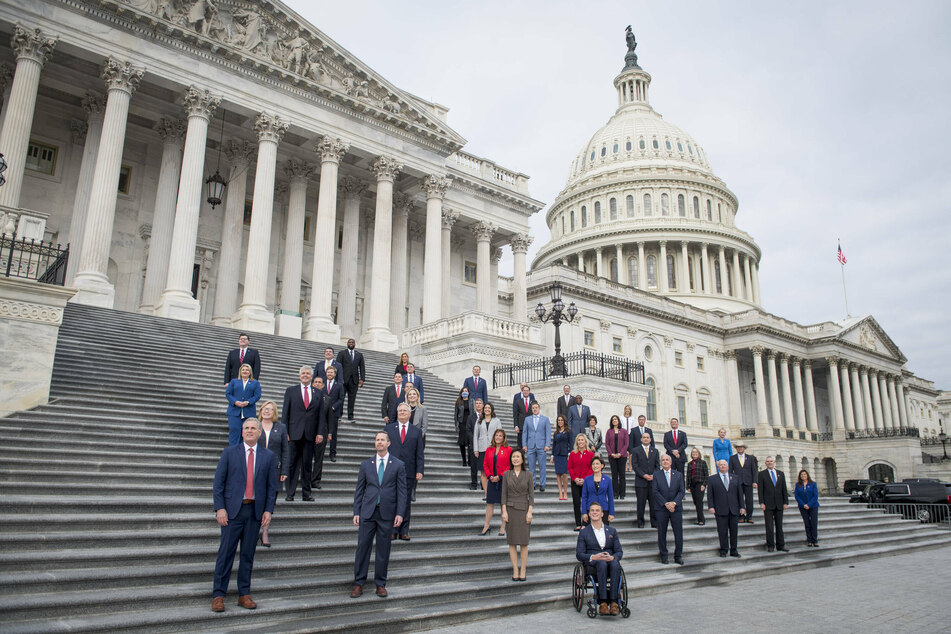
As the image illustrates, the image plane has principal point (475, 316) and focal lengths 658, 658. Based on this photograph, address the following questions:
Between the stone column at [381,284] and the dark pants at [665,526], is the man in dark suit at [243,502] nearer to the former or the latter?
the dark pants at [665,526]

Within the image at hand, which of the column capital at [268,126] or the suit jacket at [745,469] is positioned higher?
the column capital at [268,126]

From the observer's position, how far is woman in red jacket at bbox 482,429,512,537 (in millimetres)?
10867

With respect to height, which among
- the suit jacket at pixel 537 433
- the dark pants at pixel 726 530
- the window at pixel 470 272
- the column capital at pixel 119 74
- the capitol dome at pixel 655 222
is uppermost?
the capitol dome at pixel 655 222

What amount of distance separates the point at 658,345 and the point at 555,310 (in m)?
39.0

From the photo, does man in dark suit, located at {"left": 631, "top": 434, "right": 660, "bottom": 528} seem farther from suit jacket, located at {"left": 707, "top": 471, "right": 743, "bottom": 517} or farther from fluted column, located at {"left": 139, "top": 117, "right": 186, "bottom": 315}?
fluted column, located at {"left": 139, "top": 117, "right": 186, "bottom": 315}

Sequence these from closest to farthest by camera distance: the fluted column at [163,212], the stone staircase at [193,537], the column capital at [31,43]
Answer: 1. the stone staircase at [193,537]
2. the column capital at [31,43]
3. the fluted column at [163,212]

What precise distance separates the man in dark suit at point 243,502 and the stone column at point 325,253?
19.2 m

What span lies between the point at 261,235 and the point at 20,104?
8.65m

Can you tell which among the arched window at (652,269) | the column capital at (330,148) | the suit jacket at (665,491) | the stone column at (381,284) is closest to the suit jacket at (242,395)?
the suit jacket at (665,491)

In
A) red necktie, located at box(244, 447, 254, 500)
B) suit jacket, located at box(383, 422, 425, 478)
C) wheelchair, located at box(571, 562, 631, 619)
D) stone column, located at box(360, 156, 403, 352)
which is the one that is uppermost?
stone column, located at box(360, 156, 403, 352)

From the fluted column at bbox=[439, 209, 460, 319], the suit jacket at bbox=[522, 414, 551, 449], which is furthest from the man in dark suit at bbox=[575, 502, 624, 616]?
the fluted column at bbox=[439, 209, 460, 319]

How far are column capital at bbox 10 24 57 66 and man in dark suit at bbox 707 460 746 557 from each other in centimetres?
2443

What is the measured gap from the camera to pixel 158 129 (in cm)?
2742

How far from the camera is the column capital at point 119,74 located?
76.3 feet
